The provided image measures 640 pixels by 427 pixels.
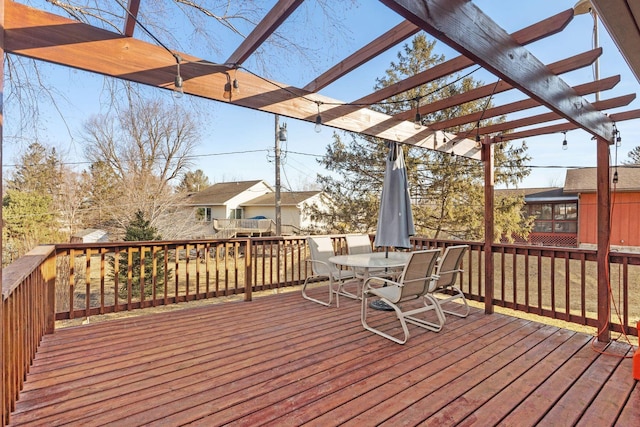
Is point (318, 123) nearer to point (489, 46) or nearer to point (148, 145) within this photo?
point (489, 46)

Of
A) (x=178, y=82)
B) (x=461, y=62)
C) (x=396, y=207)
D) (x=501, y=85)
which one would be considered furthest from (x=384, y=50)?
(x=396, y=207)

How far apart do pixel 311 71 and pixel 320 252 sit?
8.96 feet

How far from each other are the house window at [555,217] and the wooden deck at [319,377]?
1328 cm

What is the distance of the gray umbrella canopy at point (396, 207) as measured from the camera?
4340 millimetres

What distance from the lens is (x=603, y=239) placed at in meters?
3.38

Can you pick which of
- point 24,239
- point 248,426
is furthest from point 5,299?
point 24,239

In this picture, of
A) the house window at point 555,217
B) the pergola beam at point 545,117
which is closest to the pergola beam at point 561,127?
the pergola beam at point 545,117

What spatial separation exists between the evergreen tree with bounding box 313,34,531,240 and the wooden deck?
6.76 m

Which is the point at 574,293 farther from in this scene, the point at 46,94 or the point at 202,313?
the point at 46,94

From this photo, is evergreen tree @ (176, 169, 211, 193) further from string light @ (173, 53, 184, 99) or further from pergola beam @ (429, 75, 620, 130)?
string light @ (173, 53, 184, 99)

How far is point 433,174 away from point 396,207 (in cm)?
651

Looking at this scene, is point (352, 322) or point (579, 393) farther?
point (352, 322)

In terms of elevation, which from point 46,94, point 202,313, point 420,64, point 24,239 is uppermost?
point 420,64

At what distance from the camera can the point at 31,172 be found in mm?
9109
